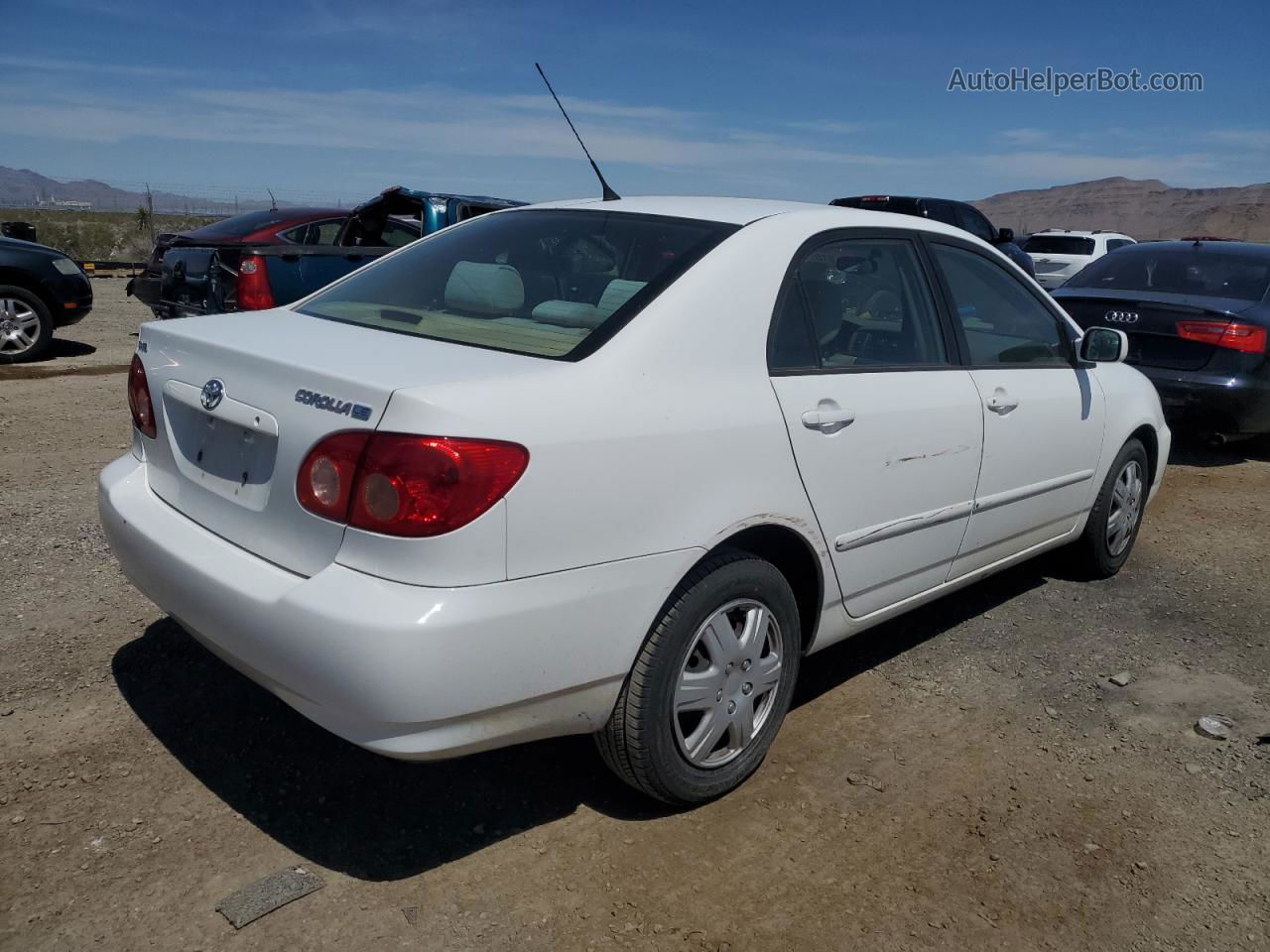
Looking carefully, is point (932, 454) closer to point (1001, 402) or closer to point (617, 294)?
point (1001, 402)

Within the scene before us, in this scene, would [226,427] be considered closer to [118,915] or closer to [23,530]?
[118,915]

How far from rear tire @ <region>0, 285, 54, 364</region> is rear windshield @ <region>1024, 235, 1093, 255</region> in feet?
62.6

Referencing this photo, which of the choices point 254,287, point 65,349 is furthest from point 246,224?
point 254,287

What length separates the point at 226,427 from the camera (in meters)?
2.67

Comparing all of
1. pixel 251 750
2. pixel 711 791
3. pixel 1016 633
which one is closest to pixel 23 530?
pixel 251 750

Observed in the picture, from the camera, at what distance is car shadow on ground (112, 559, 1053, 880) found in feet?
9.05

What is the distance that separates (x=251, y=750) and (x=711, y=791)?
134cm

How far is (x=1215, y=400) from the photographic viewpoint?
7047 mm

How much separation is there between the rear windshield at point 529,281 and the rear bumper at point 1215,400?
16.7 feet

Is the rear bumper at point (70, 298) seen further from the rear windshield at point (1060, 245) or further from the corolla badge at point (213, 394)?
the rear windshield at point (1060, 245)

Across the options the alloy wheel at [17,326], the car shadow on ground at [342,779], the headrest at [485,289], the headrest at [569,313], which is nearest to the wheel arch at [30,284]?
the alloy wheel at [17,326]

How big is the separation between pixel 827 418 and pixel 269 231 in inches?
365

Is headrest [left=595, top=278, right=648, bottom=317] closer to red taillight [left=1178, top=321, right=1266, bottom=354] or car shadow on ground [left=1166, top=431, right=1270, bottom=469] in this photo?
Answer: red taillight [left=1178, top=321, right=1266, bottom=354]

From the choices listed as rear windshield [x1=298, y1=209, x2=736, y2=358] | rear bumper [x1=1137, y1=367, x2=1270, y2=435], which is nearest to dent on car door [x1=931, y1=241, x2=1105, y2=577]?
rear windshield [x1=298, y1=209, x2=736, y2=358]
